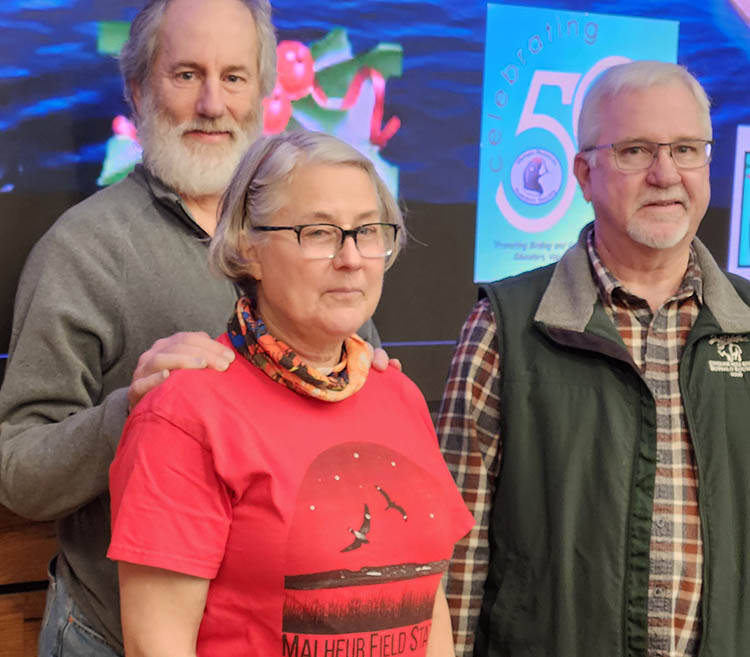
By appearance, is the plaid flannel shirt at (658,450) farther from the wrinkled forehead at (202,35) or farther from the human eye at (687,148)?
the wrinkled forehead at (202,35)

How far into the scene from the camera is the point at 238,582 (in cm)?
135

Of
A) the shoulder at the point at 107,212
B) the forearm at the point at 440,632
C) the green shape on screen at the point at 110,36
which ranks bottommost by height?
the forearm at the point at 440,632

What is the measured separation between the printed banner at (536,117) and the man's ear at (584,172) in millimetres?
1020

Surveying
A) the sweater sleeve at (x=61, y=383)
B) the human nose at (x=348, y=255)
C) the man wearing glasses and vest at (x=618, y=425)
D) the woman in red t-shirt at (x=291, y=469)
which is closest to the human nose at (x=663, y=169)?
the man wearing glasses and vest at (x=618, y=425)

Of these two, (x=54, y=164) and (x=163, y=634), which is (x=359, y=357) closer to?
(x=163, y=634)

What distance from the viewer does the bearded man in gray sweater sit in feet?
5.58

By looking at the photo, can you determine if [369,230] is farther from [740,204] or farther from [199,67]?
[740,204]

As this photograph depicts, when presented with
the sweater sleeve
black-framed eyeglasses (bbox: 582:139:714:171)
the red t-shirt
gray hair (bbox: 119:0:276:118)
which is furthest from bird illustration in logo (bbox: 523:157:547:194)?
the red t-shirt

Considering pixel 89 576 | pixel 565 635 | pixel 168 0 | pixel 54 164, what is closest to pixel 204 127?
pixel 168 0

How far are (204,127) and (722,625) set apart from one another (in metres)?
1.41

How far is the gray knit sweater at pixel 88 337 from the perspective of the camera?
1689 millimetres

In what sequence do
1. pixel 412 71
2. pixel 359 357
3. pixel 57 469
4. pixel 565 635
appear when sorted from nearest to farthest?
1. pixel 359 357
2. pixel 57 469
3. pixel 565 635
4. pixel 412 71

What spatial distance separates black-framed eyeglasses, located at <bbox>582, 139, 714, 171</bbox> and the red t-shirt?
90cm

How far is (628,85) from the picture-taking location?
2012 millimetres
